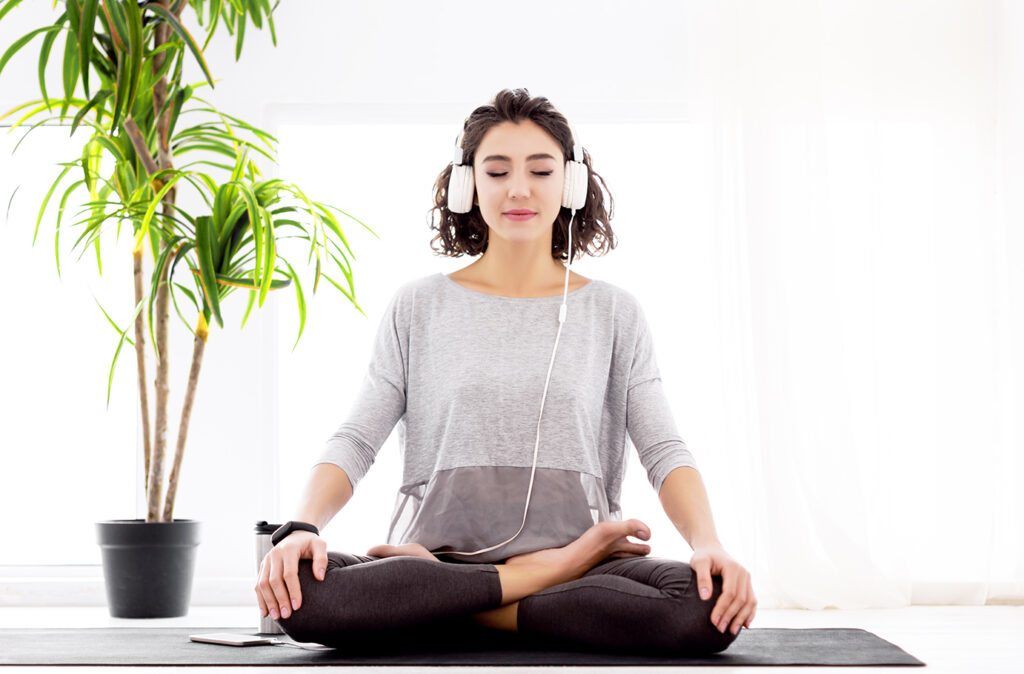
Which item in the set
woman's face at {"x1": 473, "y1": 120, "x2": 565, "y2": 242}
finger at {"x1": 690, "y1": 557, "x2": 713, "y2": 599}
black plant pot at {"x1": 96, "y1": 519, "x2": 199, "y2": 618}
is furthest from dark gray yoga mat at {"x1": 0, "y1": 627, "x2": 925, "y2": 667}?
woman's face at {"x1": 473, "y1": 120, "x2": 565, "y2": 242}

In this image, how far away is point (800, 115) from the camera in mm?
3045

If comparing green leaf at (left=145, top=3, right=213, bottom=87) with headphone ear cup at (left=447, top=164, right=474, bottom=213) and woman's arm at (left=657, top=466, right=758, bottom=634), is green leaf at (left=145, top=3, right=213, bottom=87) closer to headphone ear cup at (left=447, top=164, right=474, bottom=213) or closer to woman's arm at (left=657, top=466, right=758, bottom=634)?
headphone ear cup at (left=447, top=164, right=474, bottom=213)

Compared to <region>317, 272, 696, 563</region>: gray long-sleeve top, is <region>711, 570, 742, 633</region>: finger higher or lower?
lower

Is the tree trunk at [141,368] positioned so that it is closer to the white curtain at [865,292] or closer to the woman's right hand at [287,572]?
the woman's right hand at [287,572]

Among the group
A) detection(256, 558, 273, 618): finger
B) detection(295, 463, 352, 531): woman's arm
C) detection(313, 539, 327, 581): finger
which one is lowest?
detection(256, 558, 273, 618): finger

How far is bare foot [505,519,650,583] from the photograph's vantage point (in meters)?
1.72

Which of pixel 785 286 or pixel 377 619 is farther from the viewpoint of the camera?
pixel 785 286

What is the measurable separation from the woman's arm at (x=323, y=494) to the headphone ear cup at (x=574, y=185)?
0.69 m

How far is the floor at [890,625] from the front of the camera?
1636 mm

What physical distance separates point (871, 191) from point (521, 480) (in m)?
1.78

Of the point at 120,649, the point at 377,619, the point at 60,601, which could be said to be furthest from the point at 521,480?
the point at 60,601

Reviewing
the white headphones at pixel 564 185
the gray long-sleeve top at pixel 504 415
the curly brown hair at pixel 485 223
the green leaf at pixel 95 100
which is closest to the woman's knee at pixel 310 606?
the gray long-sleeve top at pixel 504 415

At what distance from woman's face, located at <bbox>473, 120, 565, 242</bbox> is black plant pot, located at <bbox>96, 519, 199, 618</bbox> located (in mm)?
1364

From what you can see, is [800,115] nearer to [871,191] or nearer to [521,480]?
[871,191]
